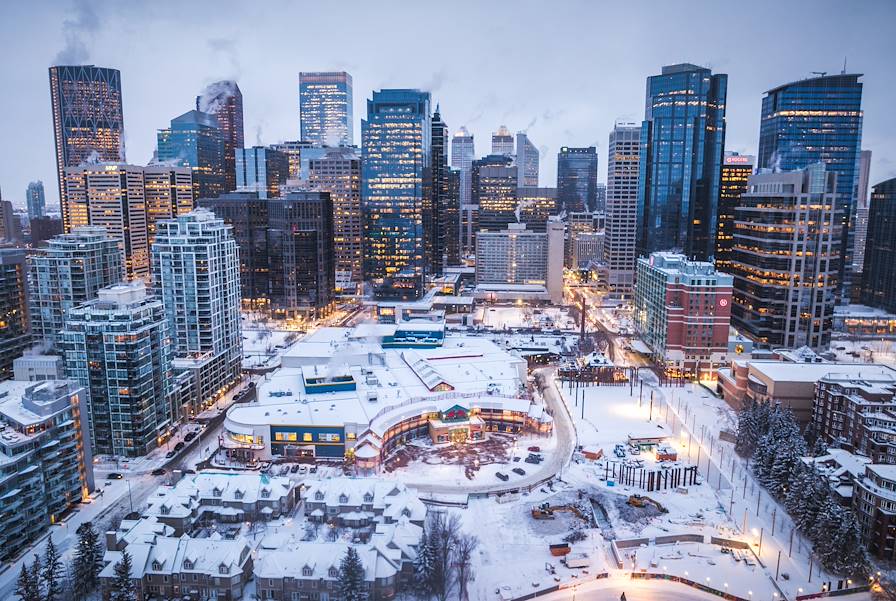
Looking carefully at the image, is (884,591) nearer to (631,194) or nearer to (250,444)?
(250,444)

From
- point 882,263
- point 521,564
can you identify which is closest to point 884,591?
point 521,564

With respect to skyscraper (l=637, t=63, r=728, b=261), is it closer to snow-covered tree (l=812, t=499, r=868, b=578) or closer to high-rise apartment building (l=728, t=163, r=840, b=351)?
high-rise apartment building (l=728, t=163, r=840, b=351)

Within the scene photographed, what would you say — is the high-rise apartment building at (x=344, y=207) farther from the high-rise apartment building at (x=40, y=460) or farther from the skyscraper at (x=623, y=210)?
the high-rise apartment building at (x=40, y=460)

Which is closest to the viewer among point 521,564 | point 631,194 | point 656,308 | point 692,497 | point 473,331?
point 521,564

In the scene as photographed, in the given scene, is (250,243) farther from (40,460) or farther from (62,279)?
(40,460)

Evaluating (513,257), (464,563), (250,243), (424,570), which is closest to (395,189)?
(250,243)
